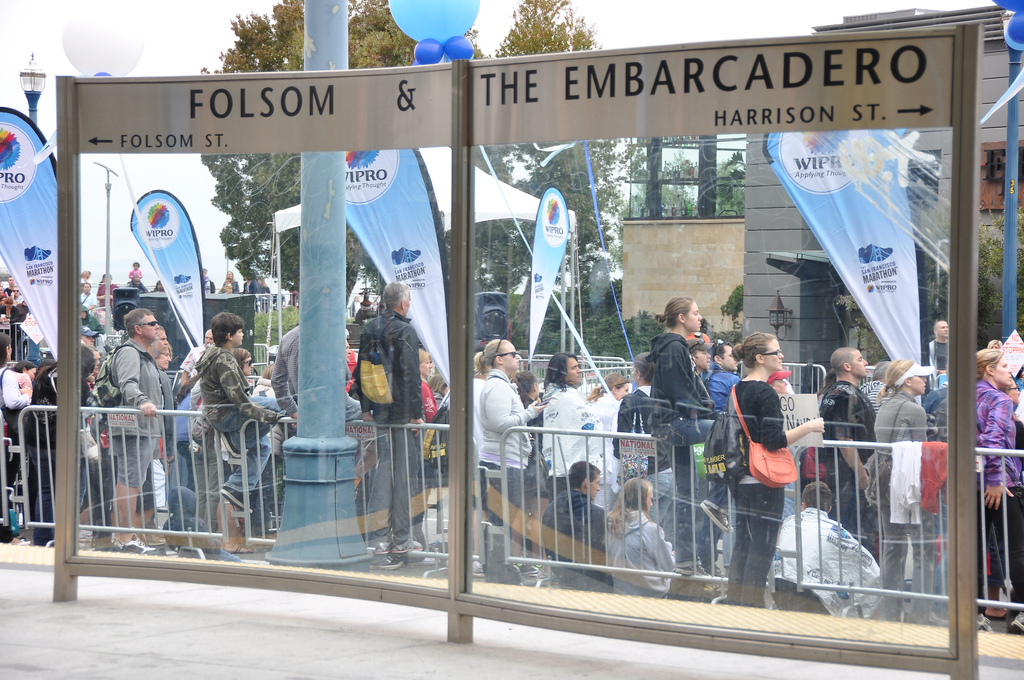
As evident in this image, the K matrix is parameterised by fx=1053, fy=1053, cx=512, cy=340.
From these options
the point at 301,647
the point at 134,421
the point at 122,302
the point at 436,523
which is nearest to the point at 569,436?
the point at 436,523

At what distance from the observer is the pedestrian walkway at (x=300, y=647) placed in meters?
4.34

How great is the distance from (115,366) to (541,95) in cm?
277

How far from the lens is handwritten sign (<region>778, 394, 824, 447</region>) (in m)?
4.44

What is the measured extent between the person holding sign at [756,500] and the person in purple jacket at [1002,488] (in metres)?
2.49

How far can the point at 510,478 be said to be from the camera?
191 inches

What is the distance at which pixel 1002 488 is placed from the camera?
641 cm

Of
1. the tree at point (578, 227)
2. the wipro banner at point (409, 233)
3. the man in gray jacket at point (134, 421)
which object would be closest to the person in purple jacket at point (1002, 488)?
the tree at point (578, 227)

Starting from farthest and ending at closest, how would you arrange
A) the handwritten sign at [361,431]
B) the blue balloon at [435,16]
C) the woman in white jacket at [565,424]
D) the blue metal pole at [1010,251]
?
the blue metal pole at [1010,251] < the blue balloon at [435,16] < the handwritten sign at [361,431] < the woman in white jacket at [565,424]

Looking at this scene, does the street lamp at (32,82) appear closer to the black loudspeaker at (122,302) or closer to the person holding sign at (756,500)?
the black loudspeaker at (122,302)

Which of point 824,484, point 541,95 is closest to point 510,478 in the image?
point 824,484

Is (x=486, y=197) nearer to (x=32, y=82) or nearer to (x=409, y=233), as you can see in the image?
(x=409, y=233)

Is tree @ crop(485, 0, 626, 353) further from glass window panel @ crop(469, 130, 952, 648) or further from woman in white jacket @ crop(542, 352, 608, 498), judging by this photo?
woman in white jacket @ crop(542, 352, 608, 498)

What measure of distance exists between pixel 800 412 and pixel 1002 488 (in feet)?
8.80

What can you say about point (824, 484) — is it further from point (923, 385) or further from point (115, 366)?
point (115, 366)
